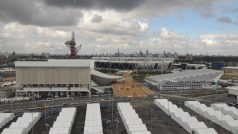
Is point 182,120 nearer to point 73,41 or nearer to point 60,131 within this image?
point 60,131

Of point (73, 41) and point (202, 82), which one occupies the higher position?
point (73, 41)

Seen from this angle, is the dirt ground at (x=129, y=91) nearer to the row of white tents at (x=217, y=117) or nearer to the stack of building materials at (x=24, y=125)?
the row of white tents at (x=217, y=117)

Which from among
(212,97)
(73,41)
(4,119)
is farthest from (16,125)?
(73,41)

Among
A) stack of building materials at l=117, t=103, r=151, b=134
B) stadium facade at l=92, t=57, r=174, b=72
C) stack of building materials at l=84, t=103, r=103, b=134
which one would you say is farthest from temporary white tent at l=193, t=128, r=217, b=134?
stadium facade at l=92, t=57, r=174, b=72

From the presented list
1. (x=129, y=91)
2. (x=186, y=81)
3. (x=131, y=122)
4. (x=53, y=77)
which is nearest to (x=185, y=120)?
(x=131, y=122)

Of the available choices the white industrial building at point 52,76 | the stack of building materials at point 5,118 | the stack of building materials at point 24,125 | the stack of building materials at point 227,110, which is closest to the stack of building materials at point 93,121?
the stack of building materials at point 24,125

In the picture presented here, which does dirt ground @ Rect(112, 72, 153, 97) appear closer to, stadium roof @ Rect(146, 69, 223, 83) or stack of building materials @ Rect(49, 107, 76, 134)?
stadium roof @ Rect(146, 69, 223, 83)
